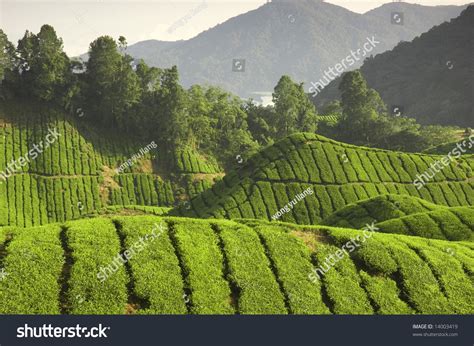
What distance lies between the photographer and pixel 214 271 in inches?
851

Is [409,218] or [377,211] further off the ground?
[377,211]

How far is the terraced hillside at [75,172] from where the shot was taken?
70.1 meters

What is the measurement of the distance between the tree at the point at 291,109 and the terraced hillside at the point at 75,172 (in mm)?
27700

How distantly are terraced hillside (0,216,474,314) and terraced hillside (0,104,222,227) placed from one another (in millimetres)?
51199

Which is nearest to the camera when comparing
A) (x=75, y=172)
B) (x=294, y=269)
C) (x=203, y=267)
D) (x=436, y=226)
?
(x=203, y=267)

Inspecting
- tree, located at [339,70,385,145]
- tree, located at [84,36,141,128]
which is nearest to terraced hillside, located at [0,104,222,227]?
tree, located at [84,36,141,128]

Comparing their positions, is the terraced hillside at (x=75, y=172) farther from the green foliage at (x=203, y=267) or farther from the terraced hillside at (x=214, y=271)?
the green foliage at (x=203, y=267)

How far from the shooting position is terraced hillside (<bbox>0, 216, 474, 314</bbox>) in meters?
19.0

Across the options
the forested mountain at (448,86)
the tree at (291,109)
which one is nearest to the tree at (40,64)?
the tree at (291,109)

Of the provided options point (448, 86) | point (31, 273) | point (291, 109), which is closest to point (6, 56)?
point (291, 109)

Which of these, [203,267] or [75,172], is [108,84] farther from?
[203,267]

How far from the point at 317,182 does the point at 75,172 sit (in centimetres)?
4683

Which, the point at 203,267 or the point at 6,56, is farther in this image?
the point at 6,56
